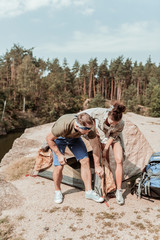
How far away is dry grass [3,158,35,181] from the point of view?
5.09 meters

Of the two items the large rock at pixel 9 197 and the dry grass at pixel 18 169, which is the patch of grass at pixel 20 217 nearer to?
the large rock at pixel 9 197

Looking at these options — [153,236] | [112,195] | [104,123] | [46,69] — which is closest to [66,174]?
[112,195]

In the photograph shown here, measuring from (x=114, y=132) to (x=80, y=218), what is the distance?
1.58 meters

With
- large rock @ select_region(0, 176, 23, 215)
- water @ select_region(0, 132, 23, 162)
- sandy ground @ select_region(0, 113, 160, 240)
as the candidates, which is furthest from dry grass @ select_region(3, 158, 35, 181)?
water @ select_region(0, 132, 23, 162)

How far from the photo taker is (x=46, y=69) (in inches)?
2044

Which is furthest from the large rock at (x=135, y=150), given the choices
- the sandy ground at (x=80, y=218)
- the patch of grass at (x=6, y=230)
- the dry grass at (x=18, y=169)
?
the patch of grass at (x=6, y=230)

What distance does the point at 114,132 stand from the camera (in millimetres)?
3887

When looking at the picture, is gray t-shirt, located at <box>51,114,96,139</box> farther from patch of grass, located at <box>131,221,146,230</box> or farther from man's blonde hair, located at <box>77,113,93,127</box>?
patch of grass, located at <box>131,221,146,230</box>

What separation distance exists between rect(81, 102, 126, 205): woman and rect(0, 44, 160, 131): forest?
2467 centimetres

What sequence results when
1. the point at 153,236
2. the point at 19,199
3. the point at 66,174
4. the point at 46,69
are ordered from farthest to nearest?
the point at 46,69
the point at 66,174
the point at 19,199
the point at 153,236

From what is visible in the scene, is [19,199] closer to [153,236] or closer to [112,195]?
[112,195]

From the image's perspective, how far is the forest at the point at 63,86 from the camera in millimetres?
37344

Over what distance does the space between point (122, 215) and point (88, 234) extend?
28.2 inches

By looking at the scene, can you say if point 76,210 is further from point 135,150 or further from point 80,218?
point 135,150
